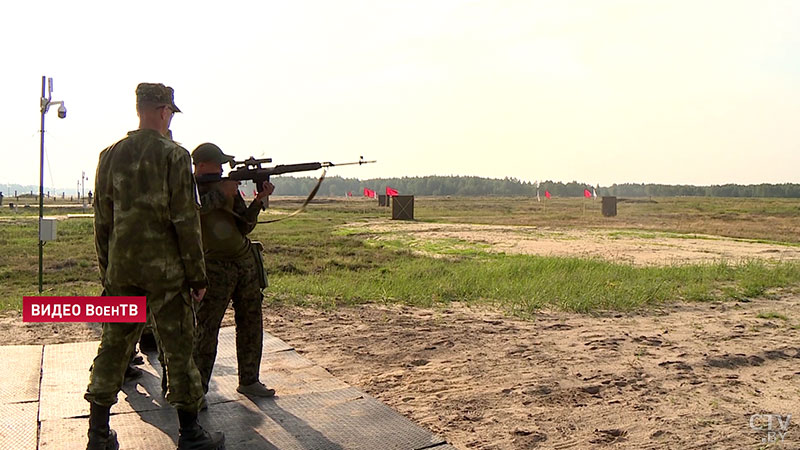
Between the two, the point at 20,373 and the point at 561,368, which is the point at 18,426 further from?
the point at 561,368

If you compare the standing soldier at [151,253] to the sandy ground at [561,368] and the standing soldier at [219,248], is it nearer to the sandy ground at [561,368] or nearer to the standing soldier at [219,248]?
the standing soldier at [219,248]

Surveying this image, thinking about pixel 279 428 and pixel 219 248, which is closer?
pixel 279 428

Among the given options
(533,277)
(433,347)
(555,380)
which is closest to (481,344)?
(433,347)

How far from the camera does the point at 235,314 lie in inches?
174

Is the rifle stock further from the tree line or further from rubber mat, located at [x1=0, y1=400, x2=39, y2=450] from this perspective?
the tree line

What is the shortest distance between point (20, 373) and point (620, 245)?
16.5 m

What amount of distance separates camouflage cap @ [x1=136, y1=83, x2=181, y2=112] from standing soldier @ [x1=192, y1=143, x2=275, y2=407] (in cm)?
85

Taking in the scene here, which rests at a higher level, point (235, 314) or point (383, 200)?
point (383, 200)

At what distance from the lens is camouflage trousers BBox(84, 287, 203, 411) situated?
3.26 meters

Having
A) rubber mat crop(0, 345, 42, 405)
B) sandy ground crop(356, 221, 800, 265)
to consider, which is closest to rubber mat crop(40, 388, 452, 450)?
rubber mat crop(0, 345, 42, 405)

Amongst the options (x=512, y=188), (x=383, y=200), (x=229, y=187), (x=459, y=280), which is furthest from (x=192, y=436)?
(x=512, y=188)

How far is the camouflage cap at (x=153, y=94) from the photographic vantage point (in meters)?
3.38

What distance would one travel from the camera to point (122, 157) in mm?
3305

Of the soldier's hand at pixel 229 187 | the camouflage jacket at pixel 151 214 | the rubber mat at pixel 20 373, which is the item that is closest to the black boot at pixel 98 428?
the camouflage jacket at pixel 151 214
